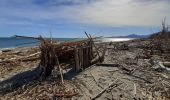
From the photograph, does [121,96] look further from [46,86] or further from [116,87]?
[46,86]

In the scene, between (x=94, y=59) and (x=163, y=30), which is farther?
(x=163, y=30)

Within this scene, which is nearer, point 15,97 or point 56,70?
point 15,97

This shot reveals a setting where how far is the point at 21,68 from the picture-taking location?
47.2 feet

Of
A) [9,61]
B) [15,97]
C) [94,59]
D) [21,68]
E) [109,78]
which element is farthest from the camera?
[9,61]

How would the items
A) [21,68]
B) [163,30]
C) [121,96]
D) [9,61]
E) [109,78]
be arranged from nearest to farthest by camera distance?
[121,96]
[109,78]
[21,68]
[9,61]
[163,30]

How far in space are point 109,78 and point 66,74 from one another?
5.63 ft

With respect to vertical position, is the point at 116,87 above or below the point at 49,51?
below

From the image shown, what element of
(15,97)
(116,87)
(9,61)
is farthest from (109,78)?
(9,61)

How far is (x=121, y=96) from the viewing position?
28.5 ft

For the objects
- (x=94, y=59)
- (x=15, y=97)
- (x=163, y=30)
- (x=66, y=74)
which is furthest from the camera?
(x=163, y=30)

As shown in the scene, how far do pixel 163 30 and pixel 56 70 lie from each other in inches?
693

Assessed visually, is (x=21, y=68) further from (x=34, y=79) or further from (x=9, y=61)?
(x=34, y=79)

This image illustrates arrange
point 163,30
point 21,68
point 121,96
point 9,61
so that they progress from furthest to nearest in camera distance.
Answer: point 163,30
point 9,61
point 21,68
point 121,96

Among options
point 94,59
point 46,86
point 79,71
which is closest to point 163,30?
point 94,59
